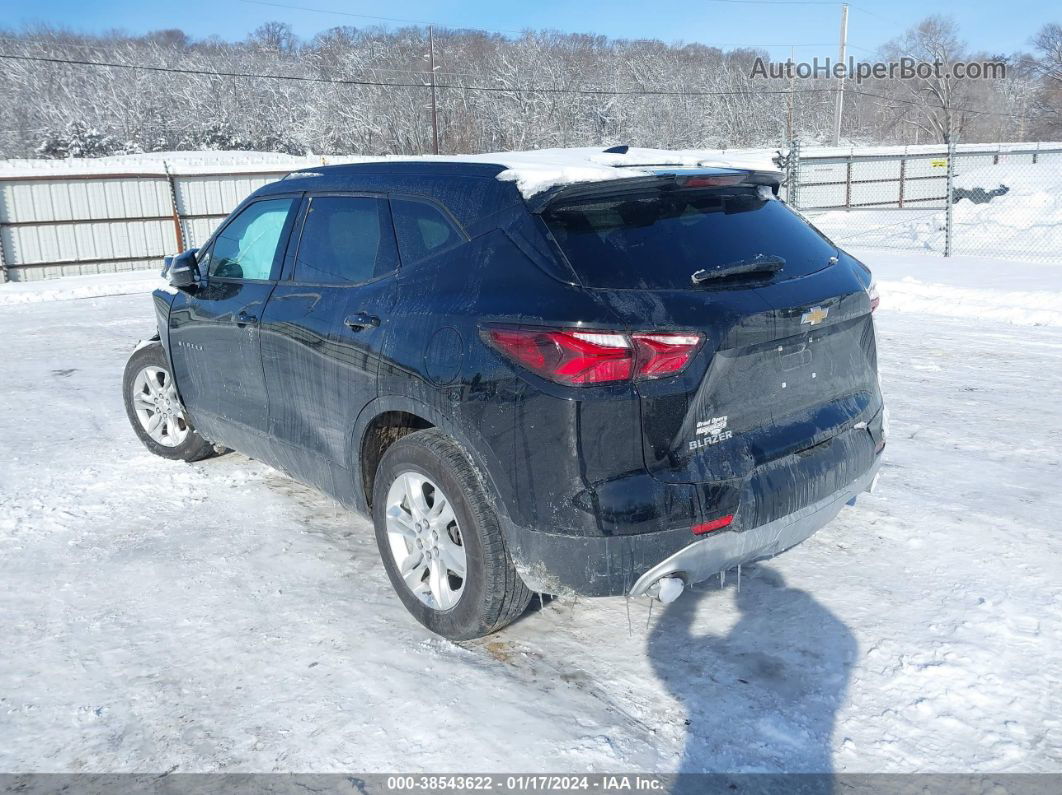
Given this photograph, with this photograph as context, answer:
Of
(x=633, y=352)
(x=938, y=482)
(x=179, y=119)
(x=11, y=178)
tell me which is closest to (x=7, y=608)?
(x=633, y=352)

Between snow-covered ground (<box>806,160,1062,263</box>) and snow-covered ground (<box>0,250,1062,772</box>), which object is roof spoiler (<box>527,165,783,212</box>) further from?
snow-covered ground (<box>806,160,1062,263</box>)

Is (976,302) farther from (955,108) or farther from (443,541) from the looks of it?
(955,108)

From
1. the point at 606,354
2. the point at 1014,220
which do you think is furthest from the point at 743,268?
the point at 1014,220

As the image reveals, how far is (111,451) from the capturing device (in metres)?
5.66

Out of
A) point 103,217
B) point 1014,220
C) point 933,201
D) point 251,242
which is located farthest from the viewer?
point 933,201

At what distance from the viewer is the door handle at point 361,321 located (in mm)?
3385

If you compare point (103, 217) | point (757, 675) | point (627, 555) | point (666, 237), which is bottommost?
point (757, 675)

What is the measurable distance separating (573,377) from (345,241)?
5.04ft

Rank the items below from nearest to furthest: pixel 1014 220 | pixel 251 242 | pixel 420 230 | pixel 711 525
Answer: pixel 711 525
pixel 420 230
pixel 251 242
pixel 1014 220

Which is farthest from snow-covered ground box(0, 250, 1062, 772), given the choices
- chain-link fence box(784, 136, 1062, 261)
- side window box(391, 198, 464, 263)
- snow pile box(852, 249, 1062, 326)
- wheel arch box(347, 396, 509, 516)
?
chain-link fence box(784, 136, 1062, 261)

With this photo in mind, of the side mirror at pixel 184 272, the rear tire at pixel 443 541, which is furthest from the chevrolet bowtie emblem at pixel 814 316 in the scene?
the side mirror at pixel 184 272

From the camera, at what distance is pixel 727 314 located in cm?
281

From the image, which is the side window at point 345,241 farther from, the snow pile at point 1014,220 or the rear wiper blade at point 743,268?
the snow pile at point 1014,220

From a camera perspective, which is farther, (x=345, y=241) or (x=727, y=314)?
(x=345, y=241)
